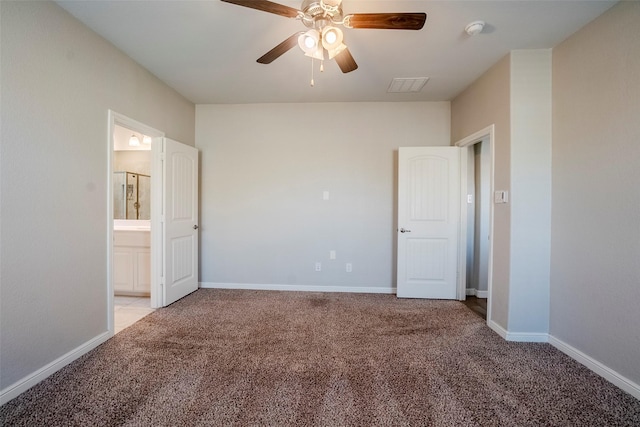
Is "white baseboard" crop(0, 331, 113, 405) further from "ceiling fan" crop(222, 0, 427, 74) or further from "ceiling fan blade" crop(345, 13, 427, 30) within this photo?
"ceiling fan blade" crop(345, 13, 427, 30)

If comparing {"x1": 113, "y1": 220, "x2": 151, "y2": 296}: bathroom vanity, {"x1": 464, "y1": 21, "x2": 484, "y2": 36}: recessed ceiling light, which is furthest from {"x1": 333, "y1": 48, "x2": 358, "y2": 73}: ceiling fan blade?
{"x1": 113, "y1": 220, "x2": 151, "y2": 296}: bathroom vanity

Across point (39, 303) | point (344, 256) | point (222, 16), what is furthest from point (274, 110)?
point (39, 303)

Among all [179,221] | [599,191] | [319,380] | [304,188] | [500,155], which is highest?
[500,155]

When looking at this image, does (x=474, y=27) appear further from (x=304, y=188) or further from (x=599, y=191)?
(x=304, y=188)

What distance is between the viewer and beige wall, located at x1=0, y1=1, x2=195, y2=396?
1621 millimetres

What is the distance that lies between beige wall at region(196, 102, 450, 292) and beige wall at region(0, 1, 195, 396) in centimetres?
151

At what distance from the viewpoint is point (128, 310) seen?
299 centimetres

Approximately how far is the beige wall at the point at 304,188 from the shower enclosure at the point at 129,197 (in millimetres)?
978

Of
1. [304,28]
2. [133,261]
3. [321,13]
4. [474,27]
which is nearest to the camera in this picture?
[321,13]

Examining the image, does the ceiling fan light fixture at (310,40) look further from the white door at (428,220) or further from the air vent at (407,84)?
the white door at (428,220)

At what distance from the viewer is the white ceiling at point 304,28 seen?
1.89 metres

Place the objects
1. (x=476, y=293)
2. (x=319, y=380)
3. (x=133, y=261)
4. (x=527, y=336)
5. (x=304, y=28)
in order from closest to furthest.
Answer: (x=319, y=380), (x=304, y=28), (x=527, y=336), (x=133, y=261), (x=476, y=293)

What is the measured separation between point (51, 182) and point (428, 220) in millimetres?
3607

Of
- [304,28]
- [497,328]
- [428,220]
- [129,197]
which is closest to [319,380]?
[497,328]
